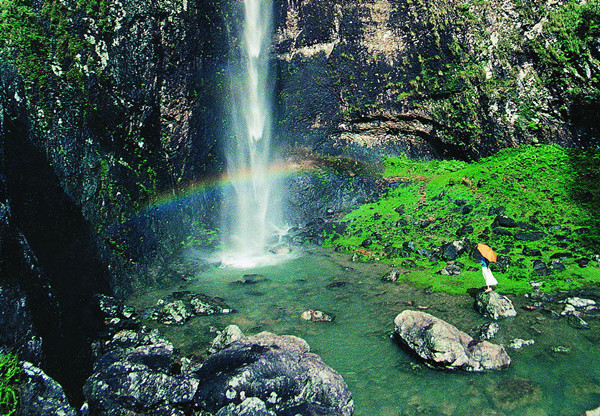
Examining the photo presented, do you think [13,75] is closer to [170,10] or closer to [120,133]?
[120,133]

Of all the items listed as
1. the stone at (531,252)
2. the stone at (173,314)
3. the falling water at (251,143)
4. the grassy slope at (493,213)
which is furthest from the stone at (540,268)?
the falling water at (251,143)

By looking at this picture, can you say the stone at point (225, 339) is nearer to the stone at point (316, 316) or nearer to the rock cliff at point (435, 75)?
the stone at point (316, 316)

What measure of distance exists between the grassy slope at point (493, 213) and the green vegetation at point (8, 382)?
7599 millimetres

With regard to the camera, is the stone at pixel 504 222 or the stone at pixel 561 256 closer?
the stone at pixel 561 256

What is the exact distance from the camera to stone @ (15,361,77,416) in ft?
13.0

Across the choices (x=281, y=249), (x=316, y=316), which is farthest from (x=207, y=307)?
(x=281, y=249)

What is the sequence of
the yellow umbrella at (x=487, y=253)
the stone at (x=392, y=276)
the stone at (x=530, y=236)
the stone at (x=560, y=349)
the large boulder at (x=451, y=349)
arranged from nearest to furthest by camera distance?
the large boulder at (x=451, y=349), the stone at (x=560, y=349), the yellow umbrella at (x=487, y=253), the stone at (x=392, y=276), the stone at (x=530, y=236)

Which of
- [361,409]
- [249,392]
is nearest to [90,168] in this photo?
[249,392]

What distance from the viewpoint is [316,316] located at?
7051 mm

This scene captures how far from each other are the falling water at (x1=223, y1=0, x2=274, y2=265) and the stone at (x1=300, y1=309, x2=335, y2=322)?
710cm

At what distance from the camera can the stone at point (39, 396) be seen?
3.96 metres

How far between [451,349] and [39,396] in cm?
541

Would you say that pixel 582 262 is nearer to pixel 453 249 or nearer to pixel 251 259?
pixel 453 249

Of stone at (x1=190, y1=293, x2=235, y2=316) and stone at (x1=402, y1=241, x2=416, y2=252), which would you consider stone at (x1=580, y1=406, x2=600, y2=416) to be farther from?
stone at (x1=402, y1=241, x2=416, y2=252)
